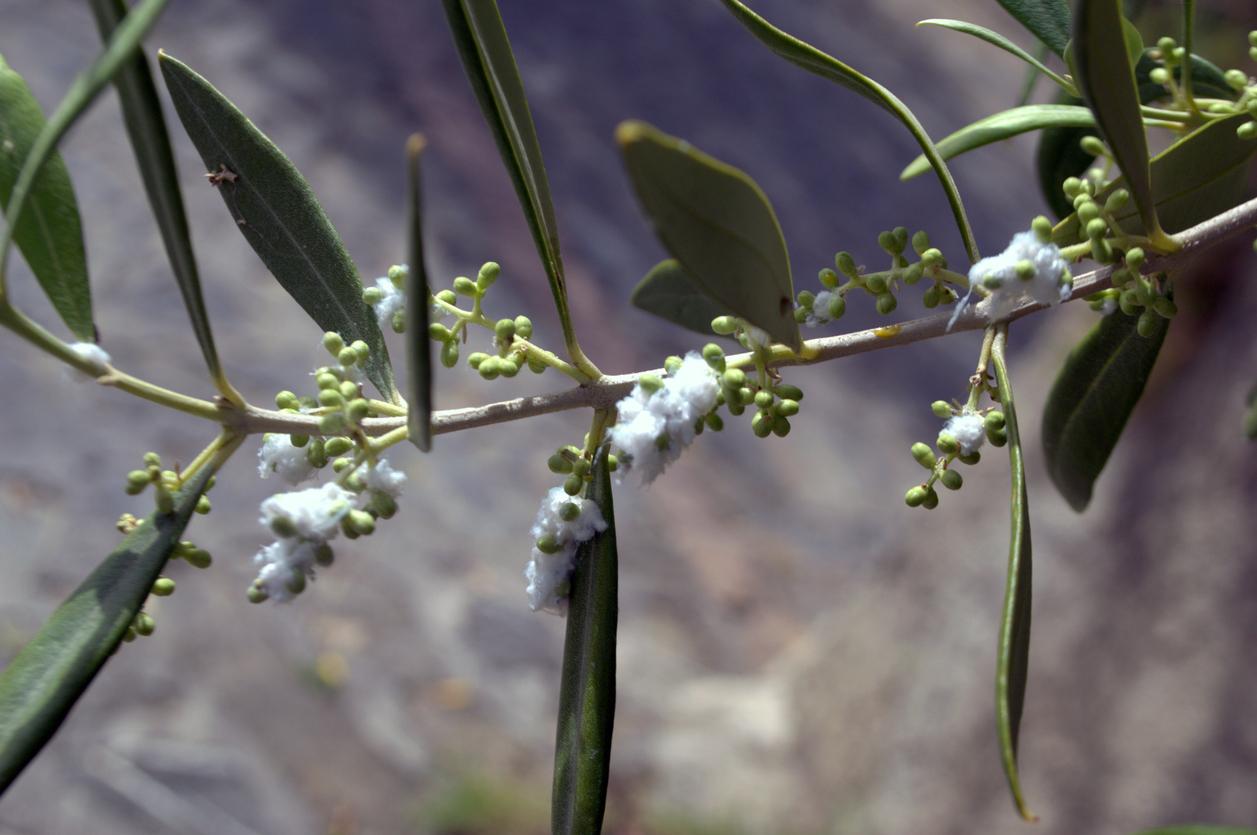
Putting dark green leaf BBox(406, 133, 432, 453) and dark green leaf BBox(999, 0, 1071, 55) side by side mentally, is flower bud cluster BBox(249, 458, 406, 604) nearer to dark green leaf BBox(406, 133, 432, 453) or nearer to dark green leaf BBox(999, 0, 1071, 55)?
dark green leaf BBox(406, 133, 432, 453)

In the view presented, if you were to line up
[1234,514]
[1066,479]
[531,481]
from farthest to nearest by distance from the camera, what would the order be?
[531,481] < [1234,514] < [1066,479]

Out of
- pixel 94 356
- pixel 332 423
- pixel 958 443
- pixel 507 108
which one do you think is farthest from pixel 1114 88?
pixel 94 356

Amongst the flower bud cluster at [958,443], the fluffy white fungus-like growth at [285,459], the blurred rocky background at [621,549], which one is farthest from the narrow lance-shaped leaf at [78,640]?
the blurred rocky background at [621,549]

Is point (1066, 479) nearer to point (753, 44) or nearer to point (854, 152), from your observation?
point (854, 152)

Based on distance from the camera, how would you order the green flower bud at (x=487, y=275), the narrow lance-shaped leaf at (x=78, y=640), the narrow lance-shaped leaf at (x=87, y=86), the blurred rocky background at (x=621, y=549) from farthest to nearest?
the blurred rocky background at (x=621, y=549), the green flower bud at (x=487, y=275), the narrow lance-shaped leaf at (x=78, y=640), the narrow lance-shaped leaf at (x=87, y=86)

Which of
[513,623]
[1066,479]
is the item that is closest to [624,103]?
[513,623]

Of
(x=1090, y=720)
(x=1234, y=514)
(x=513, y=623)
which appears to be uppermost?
(x=513, y=623)

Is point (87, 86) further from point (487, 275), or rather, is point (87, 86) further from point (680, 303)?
point (680, 303)

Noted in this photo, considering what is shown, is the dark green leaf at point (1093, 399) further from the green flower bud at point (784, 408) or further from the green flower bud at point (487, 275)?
the green flower bud at point (487, 275)
